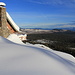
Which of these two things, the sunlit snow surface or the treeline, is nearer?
the sunlit snow surface

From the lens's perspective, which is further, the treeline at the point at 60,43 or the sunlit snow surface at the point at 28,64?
the treeline at the point at 60,43

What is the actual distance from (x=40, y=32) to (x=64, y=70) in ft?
293

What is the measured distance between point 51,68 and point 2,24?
686cm

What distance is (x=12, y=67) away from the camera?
255 cm

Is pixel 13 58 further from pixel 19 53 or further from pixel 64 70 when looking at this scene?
pixel 64 70

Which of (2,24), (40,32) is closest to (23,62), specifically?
(2,24)

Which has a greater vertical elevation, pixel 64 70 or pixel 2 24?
pixel 2 24

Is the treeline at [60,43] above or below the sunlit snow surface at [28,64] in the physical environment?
below

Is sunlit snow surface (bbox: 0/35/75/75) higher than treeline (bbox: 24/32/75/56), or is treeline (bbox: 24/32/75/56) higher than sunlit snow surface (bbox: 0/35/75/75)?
sunlit snow surface (bbox: 0/35/75/75)

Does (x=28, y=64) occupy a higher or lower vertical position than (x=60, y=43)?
higher

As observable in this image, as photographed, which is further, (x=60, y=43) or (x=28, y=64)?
(x=60, y=43)

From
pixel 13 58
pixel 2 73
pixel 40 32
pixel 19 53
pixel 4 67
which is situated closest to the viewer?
pixel 2 73

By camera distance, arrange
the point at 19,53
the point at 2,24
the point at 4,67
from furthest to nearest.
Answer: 1. the point at 2,24
2. the point at 19,53
3. the point at 4,67

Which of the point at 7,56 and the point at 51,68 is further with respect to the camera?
the point at 7,56
